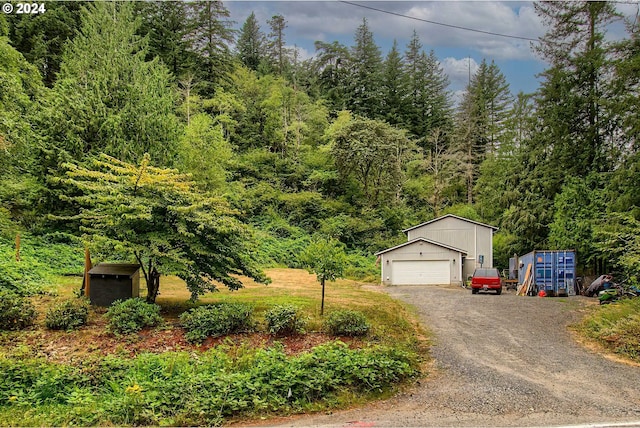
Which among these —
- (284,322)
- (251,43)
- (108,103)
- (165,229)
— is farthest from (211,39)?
(284,322)

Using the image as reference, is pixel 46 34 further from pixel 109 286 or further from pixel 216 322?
pixel 216 322

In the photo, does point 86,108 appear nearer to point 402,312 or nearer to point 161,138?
point 161,138

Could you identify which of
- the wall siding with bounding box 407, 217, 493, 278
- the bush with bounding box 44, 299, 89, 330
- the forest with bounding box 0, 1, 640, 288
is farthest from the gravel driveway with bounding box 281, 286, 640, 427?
the wall siding with bounding box 407, 217, 493, 278

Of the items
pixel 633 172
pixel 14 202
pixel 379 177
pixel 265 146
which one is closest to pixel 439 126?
pixel 379 177

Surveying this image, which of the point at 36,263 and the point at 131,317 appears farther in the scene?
the point at 36,263

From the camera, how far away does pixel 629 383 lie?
26.0 ft

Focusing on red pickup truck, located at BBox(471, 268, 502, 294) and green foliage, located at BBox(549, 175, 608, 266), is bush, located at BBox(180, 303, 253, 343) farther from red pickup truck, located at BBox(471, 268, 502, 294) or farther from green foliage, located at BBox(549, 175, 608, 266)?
green foliage, located at BBox(549, 175, 608, 266)

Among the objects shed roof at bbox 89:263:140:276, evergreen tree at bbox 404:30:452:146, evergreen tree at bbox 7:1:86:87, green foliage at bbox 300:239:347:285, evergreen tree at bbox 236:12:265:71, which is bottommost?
Result: shed roof at bbox 89:263:140:276

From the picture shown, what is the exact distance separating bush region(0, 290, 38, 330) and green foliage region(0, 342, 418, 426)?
7.97 feet

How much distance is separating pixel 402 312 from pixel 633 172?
12706 mm

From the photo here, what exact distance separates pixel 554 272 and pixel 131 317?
19.5 m

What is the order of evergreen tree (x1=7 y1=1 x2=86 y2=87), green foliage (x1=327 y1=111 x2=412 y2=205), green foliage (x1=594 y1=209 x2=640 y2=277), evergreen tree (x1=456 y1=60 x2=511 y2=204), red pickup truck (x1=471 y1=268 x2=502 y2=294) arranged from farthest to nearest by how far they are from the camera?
evergreen tree (x1=456 y1=60 x2=511 y2=204) < green foliage (x1=327 y1=111 x2=412 y2=205) < evergreen tree (x1=7 y1=1 x2=86 y2=87) < red pickup truck (x1=471 y1=268 x2=502 y2=294) < green foliage (x1=594 y1=209 x2=640 y2=277)

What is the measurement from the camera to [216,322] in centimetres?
1006

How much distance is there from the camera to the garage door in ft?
88.0
